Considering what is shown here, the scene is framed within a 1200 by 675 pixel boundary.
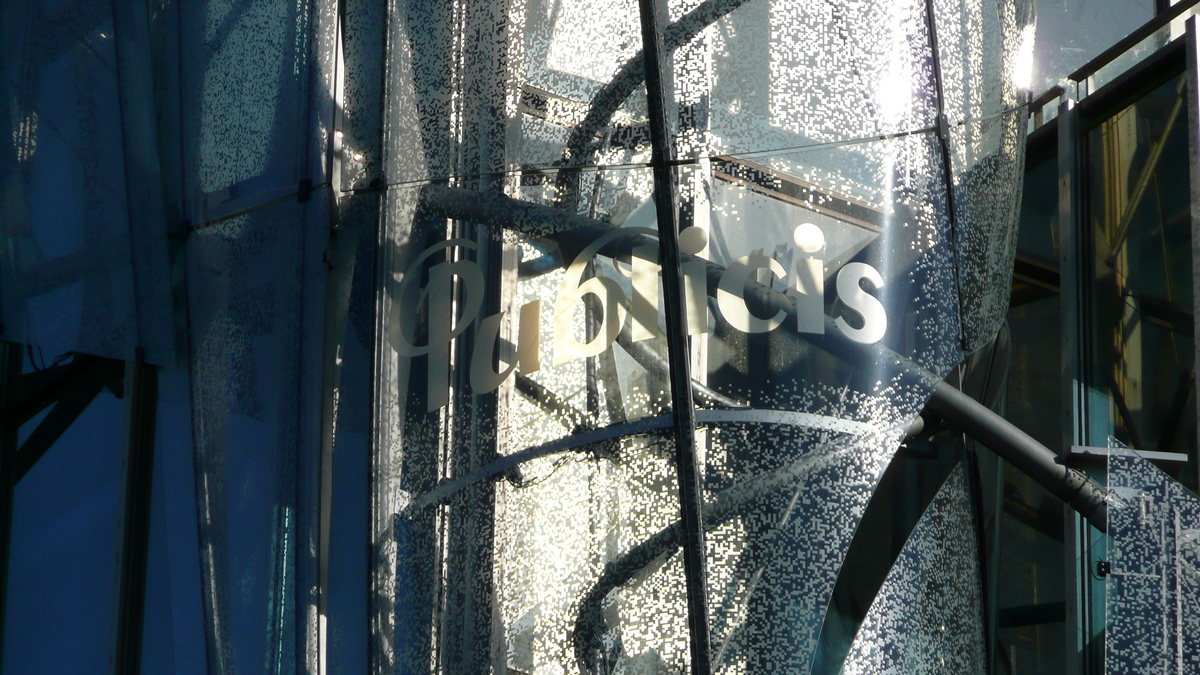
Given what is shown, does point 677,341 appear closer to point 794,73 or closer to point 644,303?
point 644,303

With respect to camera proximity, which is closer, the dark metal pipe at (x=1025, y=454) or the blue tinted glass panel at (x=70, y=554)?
the dark metal pipe at (x=1025, y=454)

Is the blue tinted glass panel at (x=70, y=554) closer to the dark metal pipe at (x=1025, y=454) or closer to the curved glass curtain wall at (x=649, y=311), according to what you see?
the curved glass curtain wall at (x=649, y=311)

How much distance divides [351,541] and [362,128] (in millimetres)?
1423

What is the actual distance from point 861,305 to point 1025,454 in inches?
75.5

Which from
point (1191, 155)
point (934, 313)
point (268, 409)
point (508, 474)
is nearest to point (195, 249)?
point (268, 409)

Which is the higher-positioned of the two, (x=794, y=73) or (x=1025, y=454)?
(x=794, y=73)

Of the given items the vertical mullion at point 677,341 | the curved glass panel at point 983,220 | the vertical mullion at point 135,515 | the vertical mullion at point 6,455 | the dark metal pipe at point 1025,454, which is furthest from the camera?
the vertical mullion at point 6,455

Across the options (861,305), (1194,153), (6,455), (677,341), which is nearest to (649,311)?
(677,341)

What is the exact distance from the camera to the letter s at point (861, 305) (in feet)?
11.1

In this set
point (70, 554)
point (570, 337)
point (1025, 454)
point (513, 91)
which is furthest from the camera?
point (70, 554)

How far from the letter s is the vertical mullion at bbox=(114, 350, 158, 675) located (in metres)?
3.25

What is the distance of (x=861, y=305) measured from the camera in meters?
3.41

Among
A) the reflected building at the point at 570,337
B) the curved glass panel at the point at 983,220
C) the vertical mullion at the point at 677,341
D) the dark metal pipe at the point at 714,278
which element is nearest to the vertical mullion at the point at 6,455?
the reflected building at the point at 570,337

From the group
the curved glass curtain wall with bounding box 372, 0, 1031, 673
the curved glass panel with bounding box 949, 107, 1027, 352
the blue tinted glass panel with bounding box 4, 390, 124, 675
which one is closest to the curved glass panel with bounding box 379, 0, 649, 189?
the curved glass curtain wall with bounding box 372, 0, 1031, 673
